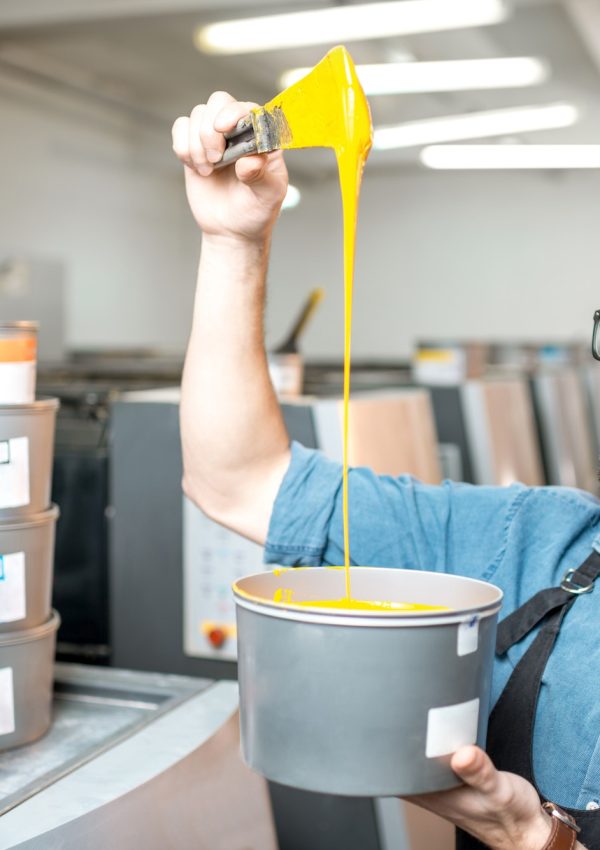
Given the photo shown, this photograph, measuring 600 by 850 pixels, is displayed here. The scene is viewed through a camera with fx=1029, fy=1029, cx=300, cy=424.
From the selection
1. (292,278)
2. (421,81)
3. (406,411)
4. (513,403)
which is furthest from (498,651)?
(292,278)

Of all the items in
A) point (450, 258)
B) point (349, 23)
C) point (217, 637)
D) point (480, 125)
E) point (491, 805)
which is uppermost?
point (480, 125)

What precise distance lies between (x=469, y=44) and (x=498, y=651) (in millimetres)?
6414

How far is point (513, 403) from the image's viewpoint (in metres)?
3.69

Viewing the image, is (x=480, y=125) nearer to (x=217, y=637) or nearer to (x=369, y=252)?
(x=369, y=252)

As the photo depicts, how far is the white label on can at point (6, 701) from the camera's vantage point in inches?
44.2

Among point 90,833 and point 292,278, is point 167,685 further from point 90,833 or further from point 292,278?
point 292,278

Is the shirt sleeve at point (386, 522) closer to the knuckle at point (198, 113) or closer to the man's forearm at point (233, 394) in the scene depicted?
the man's forearm at point (233, 394)

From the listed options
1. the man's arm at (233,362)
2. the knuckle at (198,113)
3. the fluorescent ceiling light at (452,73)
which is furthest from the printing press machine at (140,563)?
the fluorescent ceiling light at (452,73)

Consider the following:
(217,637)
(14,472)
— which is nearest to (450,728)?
(14,472)

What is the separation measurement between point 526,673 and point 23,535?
1.84 feet

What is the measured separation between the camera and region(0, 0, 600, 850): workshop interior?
112cm

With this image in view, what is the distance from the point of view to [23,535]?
1.13 metres

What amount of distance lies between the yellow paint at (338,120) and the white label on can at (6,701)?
470 mm

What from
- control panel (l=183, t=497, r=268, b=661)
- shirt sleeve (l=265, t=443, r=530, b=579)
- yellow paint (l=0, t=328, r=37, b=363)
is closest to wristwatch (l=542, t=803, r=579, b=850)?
shirt sleeve (l=265, t=443, r=530, b=579)
